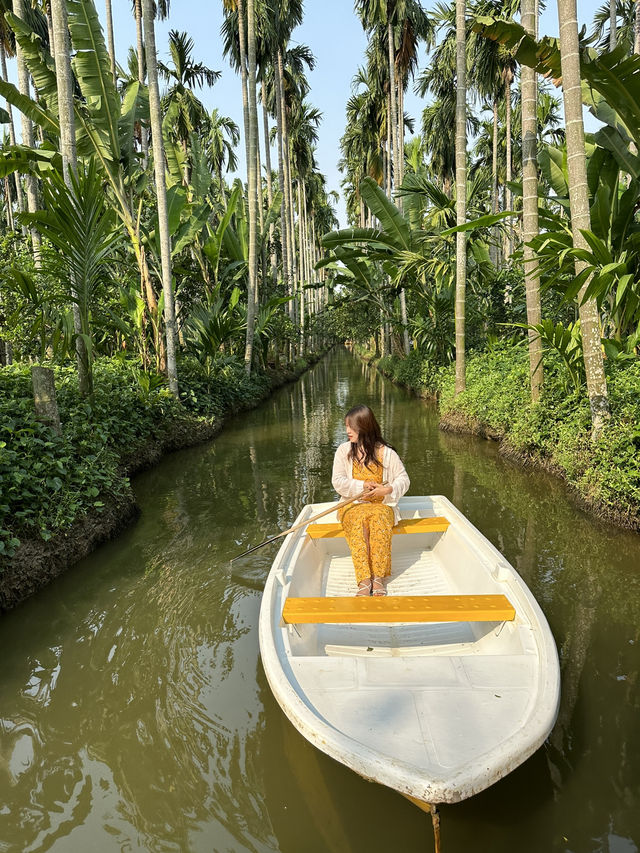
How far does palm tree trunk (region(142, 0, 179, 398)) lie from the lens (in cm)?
934

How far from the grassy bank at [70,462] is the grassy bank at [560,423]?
5136 mm

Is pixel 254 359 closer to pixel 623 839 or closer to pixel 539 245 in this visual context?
pixel 539 245

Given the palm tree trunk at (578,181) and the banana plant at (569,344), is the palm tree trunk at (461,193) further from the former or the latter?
the palm tree trunk at (578,181)

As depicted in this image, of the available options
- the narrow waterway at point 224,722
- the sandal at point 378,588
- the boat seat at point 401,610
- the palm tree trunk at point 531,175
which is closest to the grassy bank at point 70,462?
the narrow waterway at point 224,722

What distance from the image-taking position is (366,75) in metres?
23.7

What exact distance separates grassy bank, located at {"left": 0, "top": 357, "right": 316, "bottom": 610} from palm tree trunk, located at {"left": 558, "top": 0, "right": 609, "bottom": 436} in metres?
5.38

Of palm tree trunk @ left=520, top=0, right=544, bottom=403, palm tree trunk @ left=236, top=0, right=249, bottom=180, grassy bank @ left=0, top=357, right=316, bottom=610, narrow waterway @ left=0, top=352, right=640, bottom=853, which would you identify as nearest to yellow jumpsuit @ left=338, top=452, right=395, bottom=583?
narrow waterway @ left=0, top=352, right=640, bottom=853

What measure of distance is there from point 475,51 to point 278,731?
77.0 ft

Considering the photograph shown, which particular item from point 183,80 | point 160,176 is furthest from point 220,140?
point 160,176

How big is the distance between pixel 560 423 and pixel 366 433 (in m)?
3.81

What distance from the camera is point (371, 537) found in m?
3.92

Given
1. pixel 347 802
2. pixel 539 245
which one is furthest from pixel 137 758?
pixel 539 245

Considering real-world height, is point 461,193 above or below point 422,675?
above

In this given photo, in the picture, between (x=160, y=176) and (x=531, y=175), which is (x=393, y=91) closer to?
(x=160, y=176)
